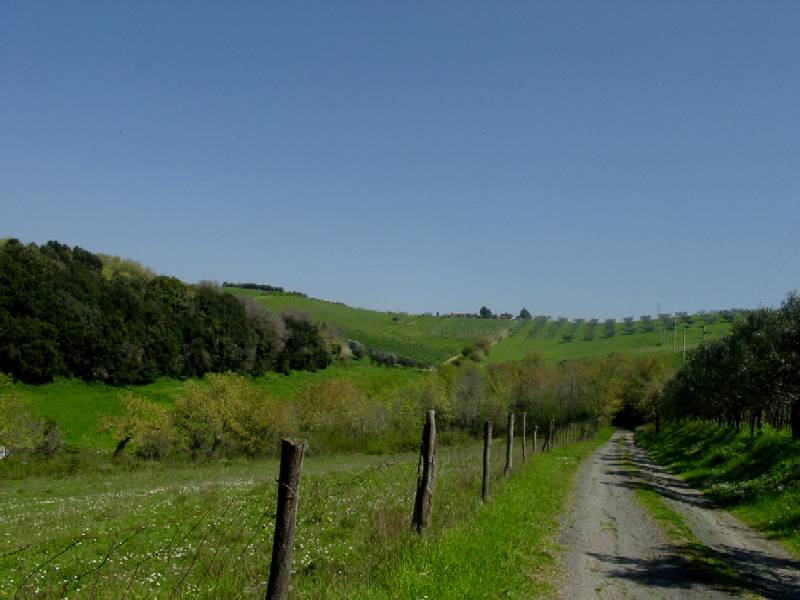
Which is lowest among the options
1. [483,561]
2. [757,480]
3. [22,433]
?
[22,433]

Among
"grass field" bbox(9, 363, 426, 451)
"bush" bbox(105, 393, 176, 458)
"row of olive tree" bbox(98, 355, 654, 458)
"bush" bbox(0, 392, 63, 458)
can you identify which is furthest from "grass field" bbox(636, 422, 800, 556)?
"grass field" bbox(9, 363, 426, 451)

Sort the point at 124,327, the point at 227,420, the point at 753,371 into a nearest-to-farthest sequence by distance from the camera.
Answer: the point at 753,371, the point at 227,420, the point at 124,327

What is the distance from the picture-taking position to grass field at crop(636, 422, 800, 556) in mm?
17734

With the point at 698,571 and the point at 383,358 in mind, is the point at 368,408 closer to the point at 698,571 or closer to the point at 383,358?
the point at 383,358

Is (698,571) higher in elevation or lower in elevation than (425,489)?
lower

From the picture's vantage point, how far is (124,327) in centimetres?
10662

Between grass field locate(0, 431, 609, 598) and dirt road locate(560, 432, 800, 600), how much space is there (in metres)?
0.76

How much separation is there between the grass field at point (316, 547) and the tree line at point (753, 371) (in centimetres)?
1457

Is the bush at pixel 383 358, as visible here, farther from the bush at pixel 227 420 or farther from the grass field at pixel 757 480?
the grass field at pixel 757 480

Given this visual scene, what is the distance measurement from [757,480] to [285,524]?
23.9 m

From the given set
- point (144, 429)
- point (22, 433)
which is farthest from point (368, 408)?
point (22, 433)

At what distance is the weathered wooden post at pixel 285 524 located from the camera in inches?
257

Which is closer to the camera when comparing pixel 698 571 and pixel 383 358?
pixel 698 571

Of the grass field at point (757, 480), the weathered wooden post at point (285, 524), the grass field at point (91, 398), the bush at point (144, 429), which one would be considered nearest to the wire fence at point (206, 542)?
the weathered wooden post at point (285, 524)
